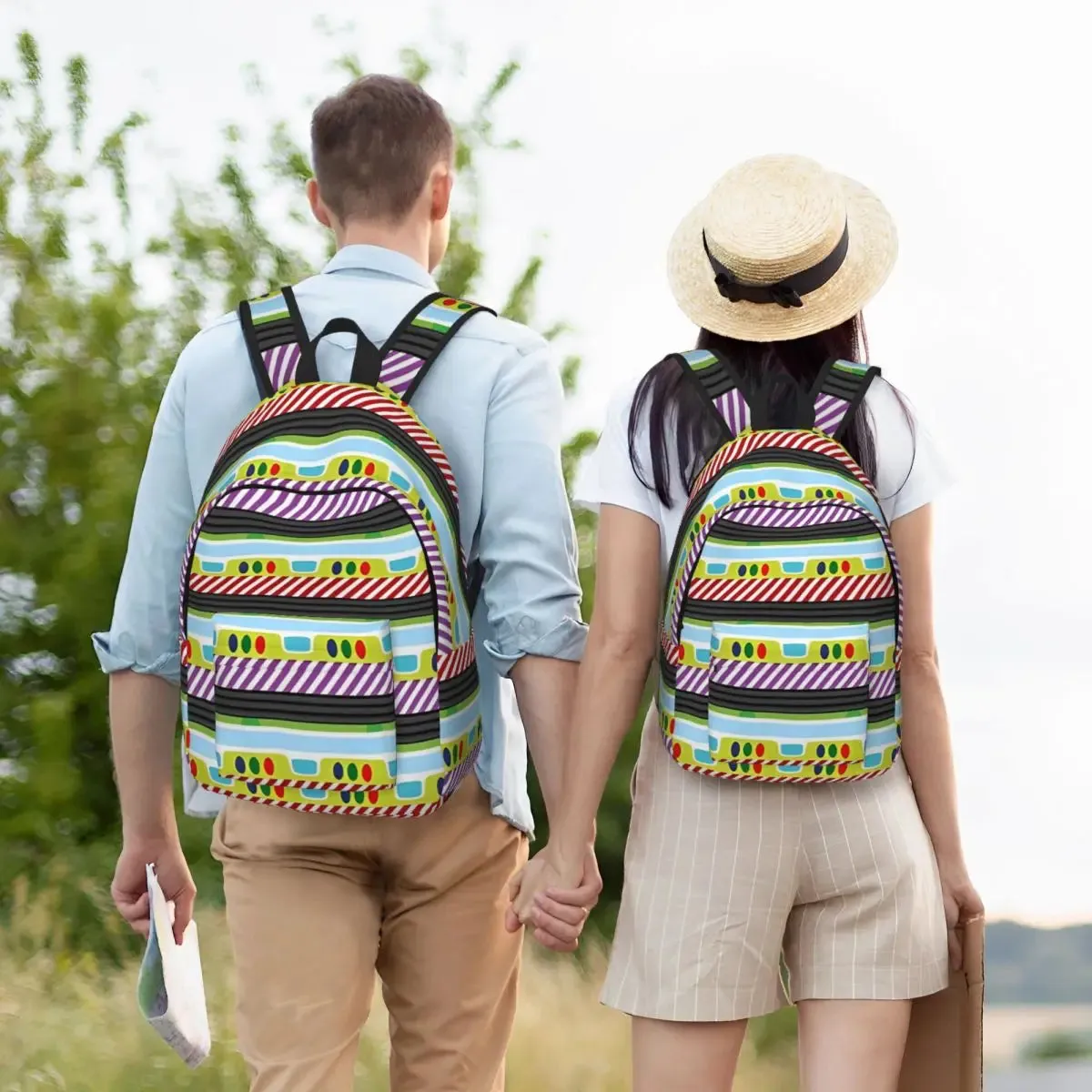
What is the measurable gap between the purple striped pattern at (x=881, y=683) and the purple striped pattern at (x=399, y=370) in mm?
738

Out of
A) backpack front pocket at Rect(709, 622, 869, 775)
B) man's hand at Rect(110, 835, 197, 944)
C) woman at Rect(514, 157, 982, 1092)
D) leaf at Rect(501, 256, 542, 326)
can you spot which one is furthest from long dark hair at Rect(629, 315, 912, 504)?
leaf at Rect(501, 256, 542, 326)

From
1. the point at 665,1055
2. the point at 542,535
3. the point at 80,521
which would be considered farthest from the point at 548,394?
the point at 80,521

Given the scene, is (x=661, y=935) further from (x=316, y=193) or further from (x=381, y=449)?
(x=316, y=193)

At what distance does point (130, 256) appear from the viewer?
6.23 m

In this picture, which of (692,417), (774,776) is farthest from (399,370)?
(774,776)

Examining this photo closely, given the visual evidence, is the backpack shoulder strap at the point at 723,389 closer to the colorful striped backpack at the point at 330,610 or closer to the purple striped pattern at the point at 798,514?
the purple striped pattern at the point at 798,514

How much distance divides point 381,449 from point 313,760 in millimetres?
411

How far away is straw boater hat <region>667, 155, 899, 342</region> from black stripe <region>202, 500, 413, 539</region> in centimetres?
53

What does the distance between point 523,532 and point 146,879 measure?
0.83m

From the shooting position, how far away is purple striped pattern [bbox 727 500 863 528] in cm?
191

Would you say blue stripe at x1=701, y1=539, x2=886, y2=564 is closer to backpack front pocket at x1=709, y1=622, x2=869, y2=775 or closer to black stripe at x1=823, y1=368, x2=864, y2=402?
backpack front pocket at x1=709, y1=622, x2=869, y2=775

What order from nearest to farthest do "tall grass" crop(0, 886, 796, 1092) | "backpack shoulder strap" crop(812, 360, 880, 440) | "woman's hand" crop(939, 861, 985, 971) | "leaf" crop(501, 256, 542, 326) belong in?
"backpack shoulder strap" crop(812, 360, 880, 440)
"woman's hand" crop(939, 861, 985, 971)
"tall grass" crop(0, 886, 796, 1092)
"leaf" crop(501, 256, 542, 326)

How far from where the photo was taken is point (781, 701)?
6.24 feet

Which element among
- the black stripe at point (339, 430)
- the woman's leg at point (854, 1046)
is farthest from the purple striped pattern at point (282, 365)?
the woman's leg at point (854, 1046)
